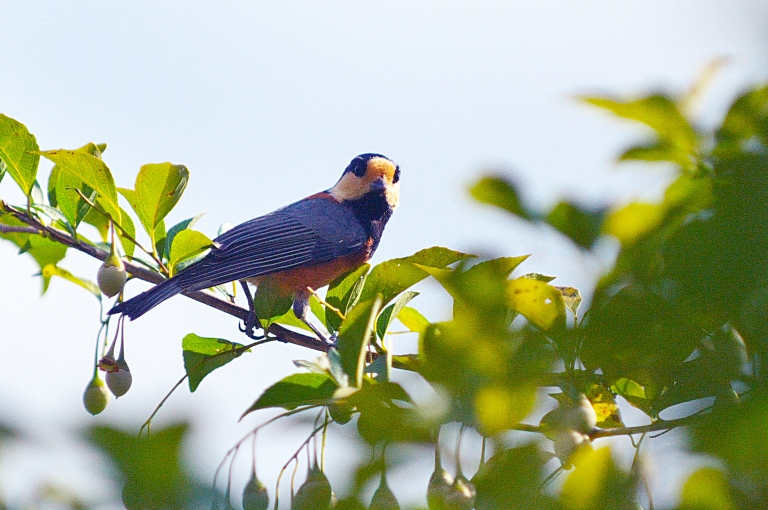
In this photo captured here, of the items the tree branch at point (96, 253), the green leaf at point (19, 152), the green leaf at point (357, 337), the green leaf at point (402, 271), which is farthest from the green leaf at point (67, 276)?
the green leaf at point (357, 337)

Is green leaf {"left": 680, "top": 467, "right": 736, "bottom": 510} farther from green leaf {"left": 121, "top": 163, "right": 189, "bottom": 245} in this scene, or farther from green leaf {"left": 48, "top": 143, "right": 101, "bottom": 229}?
green leaf {"left": 48, "top": 143, "right": 101, "bottom": 229}

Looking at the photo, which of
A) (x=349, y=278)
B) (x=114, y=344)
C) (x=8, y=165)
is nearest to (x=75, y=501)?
(x=349, y=278)

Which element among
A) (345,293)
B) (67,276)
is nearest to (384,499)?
(345,293)

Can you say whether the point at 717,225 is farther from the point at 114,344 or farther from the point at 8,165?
the point at 8,165

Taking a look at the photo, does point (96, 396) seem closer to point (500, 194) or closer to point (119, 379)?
point (119, 379)

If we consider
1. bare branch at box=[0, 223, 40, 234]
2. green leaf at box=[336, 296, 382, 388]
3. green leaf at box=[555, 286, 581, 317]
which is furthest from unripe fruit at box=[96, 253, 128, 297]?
green leaf at box=[555, 286, 581, 317]

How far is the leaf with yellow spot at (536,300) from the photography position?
4.38 ft

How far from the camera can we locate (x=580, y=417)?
133 centimetres

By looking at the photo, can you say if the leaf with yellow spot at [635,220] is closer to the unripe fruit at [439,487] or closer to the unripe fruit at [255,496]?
the unripe fruit at [439,487]

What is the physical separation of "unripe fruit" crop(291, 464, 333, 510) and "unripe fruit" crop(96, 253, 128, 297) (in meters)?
1.28

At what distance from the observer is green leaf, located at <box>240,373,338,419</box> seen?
1.58 m

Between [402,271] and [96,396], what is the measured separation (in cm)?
126

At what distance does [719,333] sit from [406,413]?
1.60 feet

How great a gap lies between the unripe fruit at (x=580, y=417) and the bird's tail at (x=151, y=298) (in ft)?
7.76
